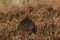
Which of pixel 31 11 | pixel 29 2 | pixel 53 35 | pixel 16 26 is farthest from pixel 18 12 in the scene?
pixel 53 35

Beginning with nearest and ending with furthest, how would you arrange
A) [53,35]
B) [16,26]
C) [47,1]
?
[53,35], [16,26], [47,1]

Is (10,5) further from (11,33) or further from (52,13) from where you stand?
(11,33)

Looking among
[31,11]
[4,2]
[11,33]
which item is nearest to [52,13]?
[31,11]

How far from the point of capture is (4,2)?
39.0 feet

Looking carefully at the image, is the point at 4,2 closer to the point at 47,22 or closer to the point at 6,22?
the point at 6,22

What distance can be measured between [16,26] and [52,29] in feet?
3.37

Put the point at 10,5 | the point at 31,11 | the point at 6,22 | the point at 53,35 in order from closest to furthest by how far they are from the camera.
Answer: the point at 53,35 → the point at 6,22 → the point at 31,11 → the point at 10,5

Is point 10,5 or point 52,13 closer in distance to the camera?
point 52,13

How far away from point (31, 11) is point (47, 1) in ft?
3.68

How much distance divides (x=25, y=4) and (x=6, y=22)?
2178 millimetres

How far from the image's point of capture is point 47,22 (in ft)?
26.9

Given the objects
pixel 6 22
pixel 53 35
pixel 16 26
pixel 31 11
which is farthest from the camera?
pixel 31 11

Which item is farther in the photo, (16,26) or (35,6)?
(35,6)

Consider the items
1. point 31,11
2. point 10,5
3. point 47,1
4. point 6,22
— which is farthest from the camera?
point 10,5
